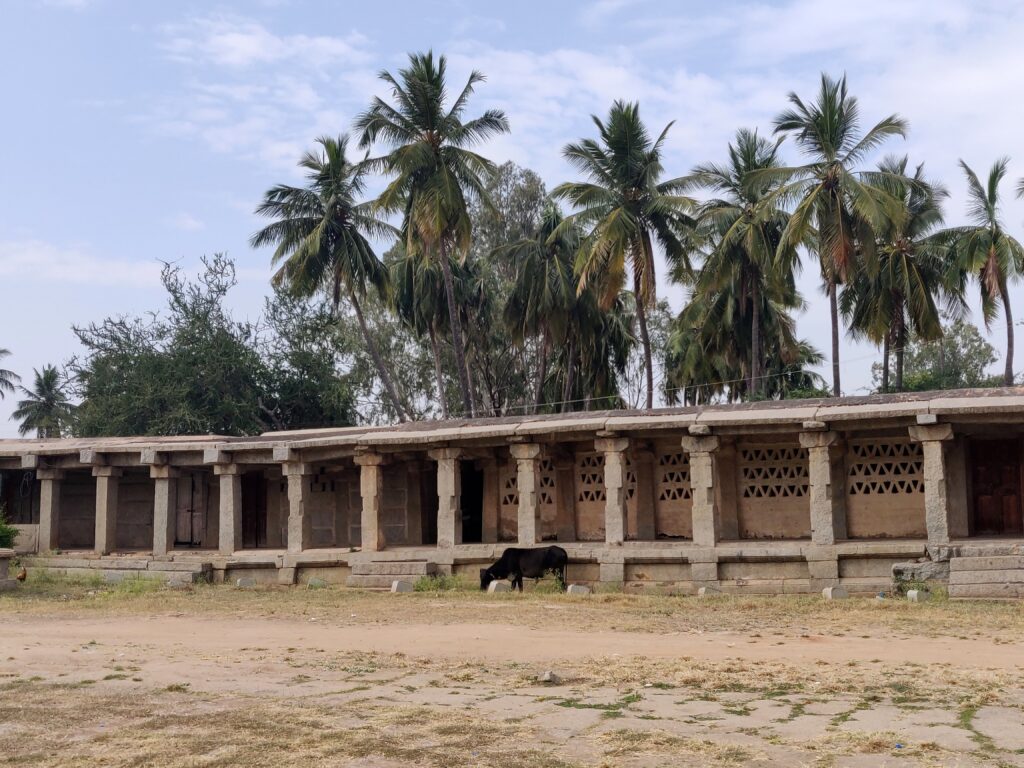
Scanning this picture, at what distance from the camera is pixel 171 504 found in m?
25.3

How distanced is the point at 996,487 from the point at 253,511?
1668cm

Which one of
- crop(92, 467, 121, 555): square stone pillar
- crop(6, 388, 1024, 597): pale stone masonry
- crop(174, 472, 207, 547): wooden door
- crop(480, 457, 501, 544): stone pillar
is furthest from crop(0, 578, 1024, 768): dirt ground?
crop(174, 472, 207, 547): wooden door

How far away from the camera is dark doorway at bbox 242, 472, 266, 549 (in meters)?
28.4

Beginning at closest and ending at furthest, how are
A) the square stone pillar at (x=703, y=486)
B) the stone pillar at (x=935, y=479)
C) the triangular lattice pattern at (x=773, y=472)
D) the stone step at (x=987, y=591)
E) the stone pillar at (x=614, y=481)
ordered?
the stone step at (x=987, y=591) < the stone pillar at (x=935, y=479) < the square stone pillar at (x=703, y=486) < the stone pillar at (x=614, y=481) < the triangular lattice pattern at (x=773, y=472)

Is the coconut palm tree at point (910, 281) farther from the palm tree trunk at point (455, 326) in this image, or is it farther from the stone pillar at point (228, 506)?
the stone pillar at point (228, 506)

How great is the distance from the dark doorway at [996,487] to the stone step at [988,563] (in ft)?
12.3

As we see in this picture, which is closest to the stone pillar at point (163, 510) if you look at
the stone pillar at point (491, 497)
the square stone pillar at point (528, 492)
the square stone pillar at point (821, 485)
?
the stone pillar at point (491, 497)

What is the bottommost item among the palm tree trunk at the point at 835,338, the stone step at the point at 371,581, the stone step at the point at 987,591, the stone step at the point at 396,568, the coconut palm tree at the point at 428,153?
the stone step at the point at 987,591

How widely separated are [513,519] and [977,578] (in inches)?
386

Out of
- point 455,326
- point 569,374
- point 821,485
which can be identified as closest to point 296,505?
→ point 821,485

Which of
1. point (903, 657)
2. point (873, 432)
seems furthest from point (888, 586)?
point (903, 657)

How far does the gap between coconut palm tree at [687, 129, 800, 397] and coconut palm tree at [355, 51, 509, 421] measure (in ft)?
20.3

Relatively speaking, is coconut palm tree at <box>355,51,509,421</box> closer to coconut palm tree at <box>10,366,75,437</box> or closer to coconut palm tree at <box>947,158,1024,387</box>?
coconut palm tree at <box>947,158,1024,387</box>

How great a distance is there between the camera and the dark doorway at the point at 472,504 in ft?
86.0
